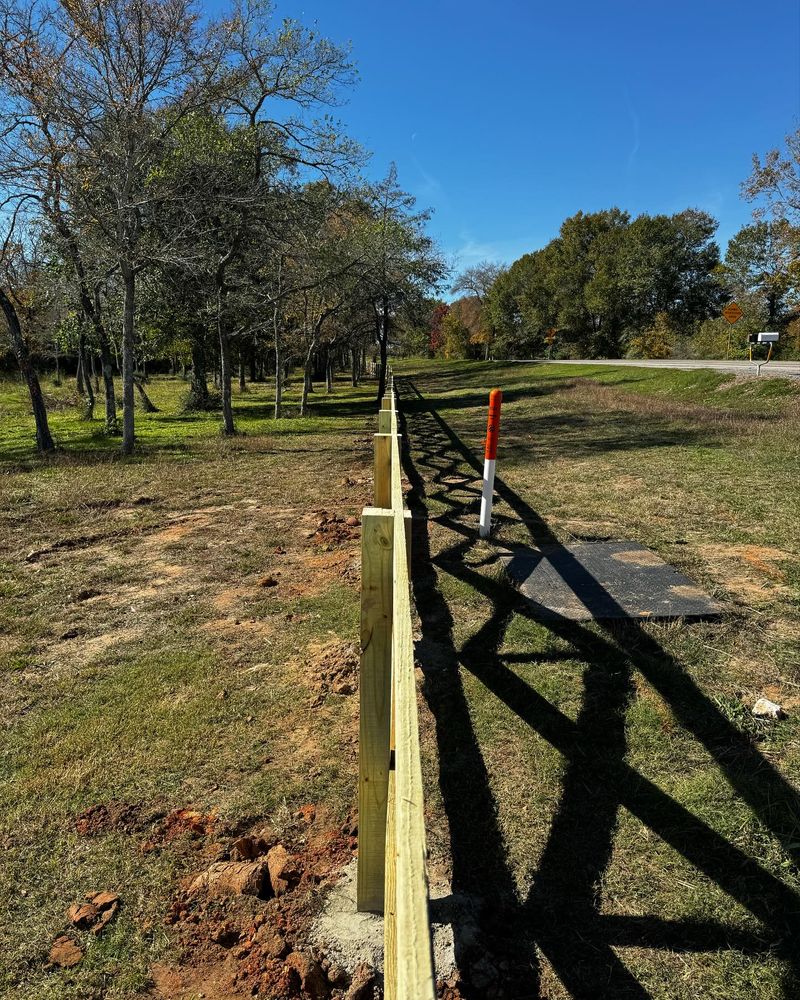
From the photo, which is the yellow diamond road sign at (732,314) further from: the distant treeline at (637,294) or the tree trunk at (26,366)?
the tree trunk at (26,366)

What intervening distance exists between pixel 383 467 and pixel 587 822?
2.77 metres

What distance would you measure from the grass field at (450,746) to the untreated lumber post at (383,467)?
79cm

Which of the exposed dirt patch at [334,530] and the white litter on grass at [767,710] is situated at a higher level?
the exposed dirt patch at [334,530]

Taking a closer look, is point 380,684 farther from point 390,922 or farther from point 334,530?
point 334,530

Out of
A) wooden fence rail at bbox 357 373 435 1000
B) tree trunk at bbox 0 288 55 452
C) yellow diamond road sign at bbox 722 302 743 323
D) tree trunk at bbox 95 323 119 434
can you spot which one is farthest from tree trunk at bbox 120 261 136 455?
yellow diamond road sign at bbox 722 302 743 323

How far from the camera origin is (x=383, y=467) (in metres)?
4.47

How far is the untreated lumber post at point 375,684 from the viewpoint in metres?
1.87

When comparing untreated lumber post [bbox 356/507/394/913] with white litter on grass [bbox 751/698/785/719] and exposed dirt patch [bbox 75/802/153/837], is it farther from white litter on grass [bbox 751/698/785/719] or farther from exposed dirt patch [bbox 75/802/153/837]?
white litter on grass [bbox 751/698/785/719]

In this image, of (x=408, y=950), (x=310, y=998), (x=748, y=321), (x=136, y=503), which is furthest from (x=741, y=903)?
(x=748, y=321)

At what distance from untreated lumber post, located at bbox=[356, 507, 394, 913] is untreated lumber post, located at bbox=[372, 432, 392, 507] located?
8.33ft

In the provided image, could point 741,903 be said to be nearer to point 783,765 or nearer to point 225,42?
point 783,765

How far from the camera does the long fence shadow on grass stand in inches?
72.4

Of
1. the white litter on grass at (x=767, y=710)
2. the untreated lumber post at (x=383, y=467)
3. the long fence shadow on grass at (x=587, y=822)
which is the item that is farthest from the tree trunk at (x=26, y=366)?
the white litter on grass at (x=767, y=710)

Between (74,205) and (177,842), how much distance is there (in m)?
14.7
